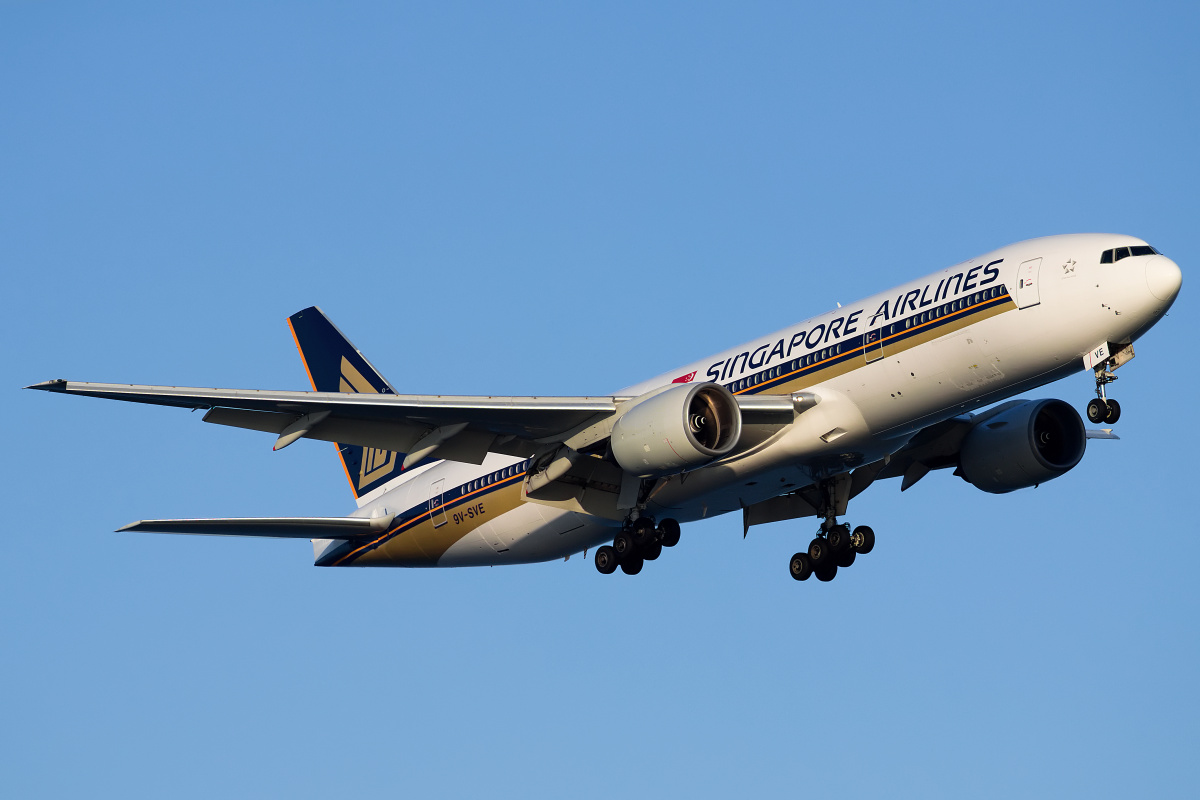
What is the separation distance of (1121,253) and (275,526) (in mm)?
20557

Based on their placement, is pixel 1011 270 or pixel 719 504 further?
pixel 719 504

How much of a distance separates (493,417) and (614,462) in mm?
3020

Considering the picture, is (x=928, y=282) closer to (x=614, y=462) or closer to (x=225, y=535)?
(x=614, y=462)

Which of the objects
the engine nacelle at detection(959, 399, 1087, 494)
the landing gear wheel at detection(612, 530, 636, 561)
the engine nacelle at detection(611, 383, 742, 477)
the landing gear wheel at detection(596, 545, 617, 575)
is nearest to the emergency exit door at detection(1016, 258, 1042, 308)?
the engine nacelle at detection(611, 383, 742, 477)

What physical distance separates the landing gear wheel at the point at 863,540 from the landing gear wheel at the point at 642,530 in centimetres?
533

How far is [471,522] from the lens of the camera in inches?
1387

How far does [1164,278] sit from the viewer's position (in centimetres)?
2648

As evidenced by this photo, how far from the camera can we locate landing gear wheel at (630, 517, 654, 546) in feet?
108

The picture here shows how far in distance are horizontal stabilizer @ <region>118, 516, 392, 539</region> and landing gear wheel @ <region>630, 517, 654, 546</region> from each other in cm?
763

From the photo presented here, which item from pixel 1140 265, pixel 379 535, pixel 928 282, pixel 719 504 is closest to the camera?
pixel 1140 265

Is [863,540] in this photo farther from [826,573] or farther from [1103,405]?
[1103,405]

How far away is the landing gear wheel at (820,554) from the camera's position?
34375mm

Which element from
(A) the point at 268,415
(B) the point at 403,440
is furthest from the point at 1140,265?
(A) the point at 268,415

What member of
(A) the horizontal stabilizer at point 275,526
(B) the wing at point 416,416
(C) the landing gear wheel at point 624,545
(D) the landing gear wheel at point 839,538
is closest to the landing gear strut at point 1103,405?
(B) the wing at point 416,416
